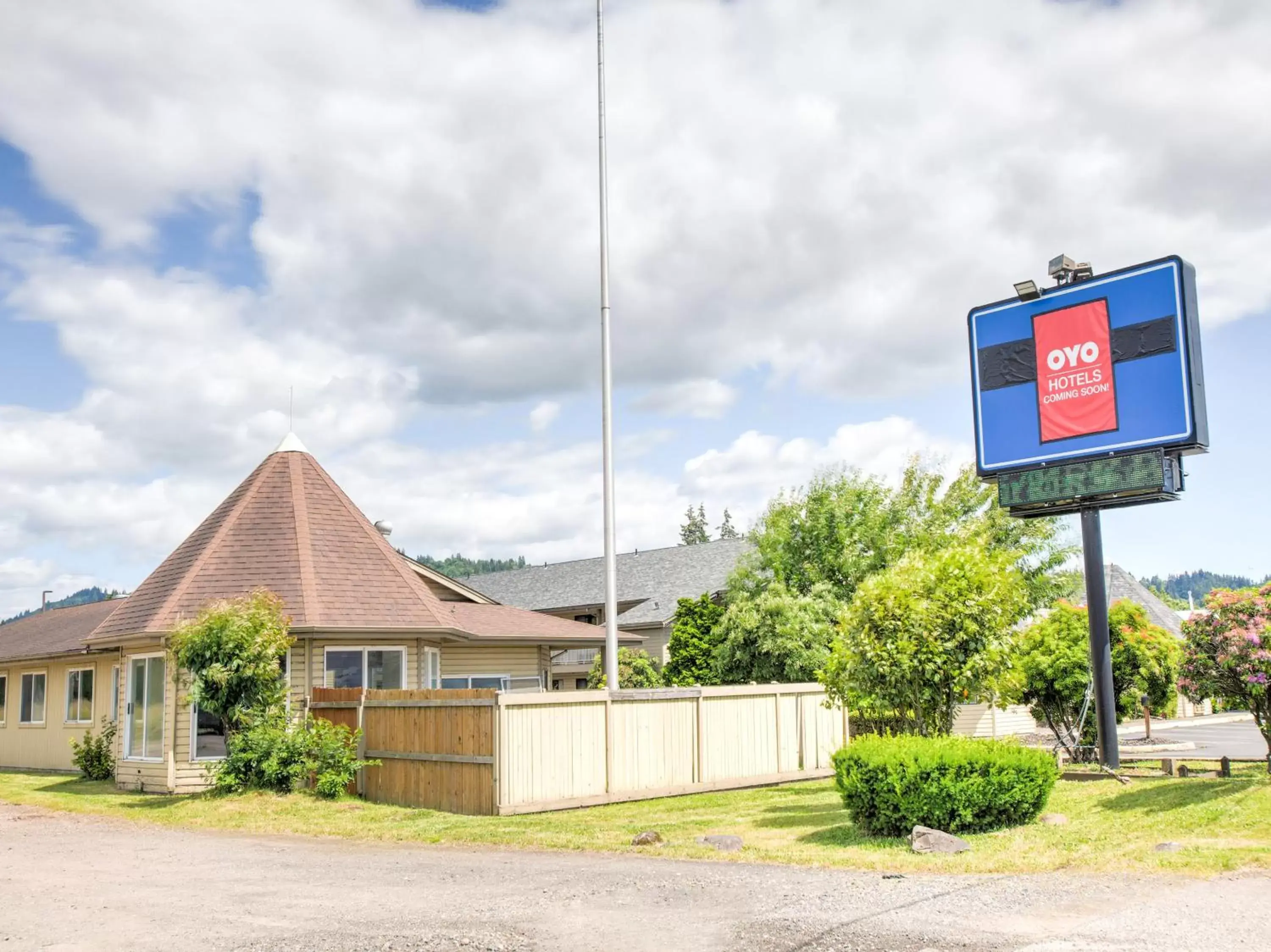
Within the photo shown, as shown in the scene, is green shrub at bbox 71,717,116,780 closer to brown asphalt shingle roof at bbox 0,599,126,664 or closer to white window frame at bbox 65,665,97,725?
white window frame at bbox 65,665,97,725

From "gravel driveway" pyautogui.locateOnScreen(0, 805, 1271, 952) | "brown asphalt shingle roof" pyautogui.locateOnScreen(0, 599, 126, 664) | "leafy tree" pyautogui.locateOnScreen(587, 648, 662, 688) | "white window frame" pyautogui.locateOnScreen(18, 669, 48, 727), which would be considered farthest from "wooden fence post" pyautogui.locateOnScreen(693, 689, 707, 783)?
"white window frame" pyautogui.locateOnScreen(18, 669, 48, 727)

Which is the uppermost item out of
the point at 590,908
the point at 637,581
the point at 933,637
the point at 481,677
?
the point at 637,581

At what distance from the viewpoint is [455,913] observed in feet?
31.1

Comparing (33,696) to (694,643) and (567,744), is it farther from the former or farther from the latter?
(567,744)

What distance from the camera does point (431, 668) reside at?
23.7 meters

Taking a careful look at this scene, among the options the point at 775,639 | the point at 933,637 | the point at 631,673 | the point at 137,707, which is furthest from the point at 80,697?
the point at 933,637

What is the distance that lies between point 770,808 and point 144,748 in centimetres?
1283

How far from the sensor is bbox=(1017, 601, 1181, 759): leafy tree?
71.3 feet

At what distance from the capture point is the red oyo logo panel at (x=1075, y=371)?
1811 centimetres

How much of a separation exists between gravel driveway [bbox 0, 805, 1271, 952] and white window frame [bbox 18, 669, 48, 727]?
17803 mm

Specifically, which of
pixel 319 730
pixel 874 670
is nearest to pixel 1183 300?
pixel 874 670

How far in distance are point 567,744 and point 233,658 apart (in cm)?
618

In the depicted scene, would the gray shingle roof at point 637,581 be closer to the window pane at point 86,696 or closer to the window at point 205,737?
the window pane at point 86,696

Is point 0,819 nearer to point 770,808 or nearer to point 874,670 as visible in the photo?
point 770,808
